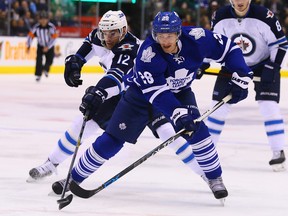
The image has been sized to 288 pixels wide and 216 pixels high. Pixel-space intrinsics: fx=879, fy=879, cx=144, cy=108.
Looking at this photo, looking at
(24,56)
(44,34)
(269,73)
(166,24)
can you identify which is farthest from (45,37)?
(166,24)

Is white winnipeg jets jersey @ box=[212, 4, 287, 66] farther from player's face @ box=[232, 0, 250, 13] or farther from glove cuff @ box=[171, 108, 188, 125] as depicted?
glove cuff @ box=[171, 108, 188, 125]

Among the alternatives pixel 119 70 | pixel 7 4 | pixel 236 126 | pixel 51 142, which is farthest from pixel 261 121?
pixel 7 4

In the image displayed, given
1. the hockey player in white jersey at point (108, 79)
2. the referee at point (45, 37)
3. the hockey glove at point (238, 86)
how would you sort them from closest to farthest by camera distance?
the hockey glove at point (238, 86) → the hockey player in white jersey at point (108, 79) → the referee at point (45, 37)

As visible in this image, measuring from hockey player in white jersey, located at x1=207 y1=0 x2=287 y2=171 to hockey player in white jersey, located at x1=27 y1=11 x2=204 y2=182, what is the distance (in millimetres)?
927

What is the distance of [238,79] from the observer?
14.1ft

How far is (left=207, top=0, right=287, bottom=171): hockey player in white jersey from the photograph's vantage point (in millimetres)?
5457

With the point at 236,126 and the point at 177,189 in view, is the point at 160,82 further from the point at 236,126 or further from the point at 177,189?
the point at 236,126

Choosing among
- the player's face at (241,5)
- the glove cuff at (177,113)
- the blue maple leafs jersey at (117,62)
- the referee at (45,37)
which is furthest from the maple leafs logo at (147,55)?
the referee at (45,37)

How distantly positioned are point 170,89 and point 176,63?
0.60 feet

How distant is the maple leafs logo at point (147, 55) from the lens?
3.97 meters

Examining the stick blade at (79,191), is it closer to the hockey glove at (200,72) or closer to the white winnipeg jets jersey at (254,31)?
the hockey glove at (200,72)

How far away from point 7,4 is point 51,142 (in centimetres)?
977

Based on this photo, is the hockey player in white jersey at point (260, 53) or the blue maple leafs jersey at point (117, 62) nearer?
the blue maple leafs jersey at point (117, 62)

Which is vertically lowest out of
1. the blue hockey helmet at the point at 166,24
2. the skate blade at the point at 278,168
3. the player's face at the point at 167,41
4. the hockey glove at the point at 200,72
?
the skate blade at the point at 278,168
